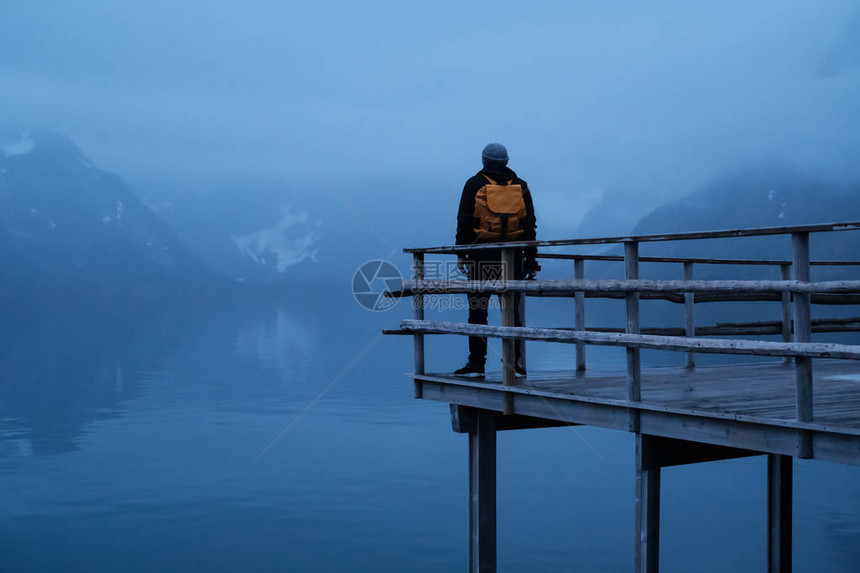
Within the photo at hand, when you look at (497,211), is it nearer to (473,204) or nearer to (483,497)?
(473,204)

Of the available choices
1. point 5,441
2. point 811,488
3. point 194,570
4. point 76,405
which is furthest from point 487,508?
point 76,405

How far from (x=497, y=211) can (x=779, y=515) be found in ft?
16.3

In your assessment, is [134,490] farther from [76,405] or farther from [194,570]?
[76,405]

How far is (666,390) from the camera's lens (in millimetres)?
7473

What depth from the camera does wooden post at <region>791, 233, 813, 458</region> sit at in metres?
4.97

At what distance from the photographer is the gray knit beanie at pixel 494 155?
7.83 metres

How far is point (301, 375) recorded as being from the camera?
158 feet

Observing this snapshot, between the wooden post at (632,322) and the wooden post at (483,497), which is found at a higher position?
the wooden post at (632,322)

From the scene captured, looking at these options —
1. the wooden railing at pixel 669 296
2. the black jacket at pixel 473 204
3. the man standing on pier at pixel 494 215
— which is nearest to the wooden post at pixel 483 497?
the wooden railing at pixel 669 296

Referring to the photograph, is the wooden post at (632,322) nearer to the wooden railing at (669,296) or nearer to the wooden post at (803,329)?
the wooden railing at (669,296)

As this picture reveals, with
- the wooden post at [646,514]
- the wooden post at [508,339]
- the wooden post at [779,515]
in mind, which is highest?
the wooden post at [508,339]

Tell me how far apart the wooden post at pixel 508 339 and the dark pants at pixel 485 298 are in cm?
36

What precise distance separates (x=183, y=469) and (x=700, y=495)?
15073mm

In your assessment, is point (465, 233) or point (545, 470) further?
point (545, 470)
